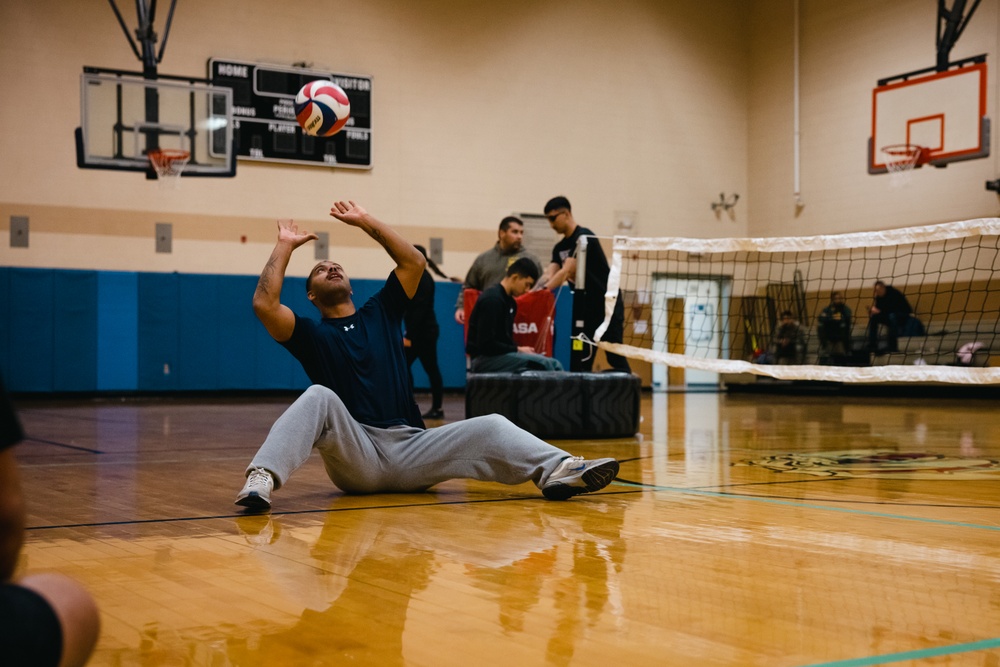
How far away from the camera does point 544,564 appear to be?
3318mm

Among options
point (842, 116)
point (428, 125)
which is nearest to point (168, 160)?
point (428, 125)

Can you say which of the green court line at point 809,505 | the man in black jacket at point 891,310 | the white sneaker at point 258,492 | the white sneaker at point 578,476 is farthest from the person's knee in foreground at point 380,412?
the man in black jacket at point 891,310

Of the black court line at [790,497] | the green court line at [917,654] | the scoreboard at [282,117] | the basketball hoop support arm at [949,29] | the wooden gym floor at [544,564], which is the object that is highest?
the basketball hoop support arm at [949,29]

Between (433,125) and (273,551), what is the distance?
50.1ft

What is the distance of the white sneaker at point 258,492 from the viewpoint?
14.4 feet

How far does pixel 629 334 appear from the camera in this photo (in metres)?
18.1

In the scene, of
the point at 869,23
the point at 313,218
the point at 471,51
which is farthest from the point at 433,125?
→ the point at 869,23

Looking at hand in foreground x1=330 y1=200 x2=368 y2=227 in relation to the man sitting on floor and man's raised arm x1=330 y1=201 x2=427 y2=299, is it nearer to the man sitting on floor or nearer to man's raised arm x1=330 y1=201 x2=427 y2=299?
man's raised arm x1=330 y1=201 x2=427 y2=299

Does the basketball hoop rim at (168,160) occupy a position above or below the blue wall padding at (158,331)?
above

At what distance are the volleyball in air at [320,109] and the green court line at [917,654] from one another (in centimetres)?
729

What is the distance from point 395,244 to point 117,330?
490 inches

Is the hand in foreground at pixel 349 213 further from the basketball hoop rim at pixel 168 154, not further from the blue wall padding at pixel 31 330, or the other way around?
the blue wall padding at pixel 31 330

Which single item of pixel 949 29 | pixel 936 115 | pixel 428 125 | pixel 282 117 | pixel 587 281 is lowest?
pixel 587 281

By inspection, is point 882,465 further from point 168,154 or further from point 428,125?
point 428,125
